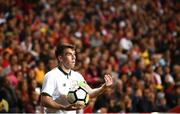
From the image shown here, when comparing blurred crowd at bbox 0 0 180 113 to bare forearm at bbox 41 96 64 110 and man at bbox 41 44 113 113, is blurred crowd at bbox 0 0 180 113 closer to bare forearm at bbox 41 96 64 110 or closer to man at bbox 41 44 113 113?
man at bbox 41 44 113 113

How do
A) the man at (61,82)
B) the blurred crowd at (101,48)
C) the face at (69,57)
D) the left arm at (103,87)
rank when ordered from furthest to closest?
the blurred crowd at (101,48) < the left arm at (103,87) < the face at (69,57) < the man at (61,82)

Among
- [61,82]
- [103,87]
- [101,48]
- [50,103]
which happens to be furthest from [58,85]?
[101,48]

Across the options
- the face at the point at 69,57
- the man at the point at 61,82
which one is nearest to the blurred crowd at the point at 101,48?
the man at the point at 61,82

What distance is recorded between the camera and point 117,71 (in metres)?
15.7

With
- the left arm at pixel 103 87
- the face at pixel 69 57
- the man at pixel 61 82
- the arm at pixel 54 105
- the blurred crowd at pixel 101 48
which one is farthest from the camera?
the blurred crowd at pixel 101 48

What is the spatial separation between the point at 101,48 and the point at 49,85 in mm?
10348

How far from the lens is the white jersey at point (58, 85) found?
6980 millimetres

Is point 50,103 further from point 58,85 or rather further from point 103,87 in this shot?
point 103,87

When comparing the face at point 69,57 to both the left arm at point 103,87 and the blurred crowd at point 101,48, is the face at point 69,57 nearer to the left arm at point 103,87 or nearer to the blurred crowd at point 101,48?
the left arm at point 103,87

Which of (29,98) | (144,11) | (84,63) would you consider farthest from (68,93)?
(144,11)

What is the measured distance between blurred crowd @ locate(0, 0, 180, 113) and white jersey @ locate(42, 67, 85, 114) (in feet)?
13.6

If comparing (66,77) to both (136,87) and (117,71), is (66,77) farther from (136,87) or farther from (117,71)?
(117,71)

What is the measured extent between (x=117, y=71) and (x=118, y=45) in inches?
81.2

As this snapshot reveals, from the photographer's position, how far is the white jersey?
698cm
